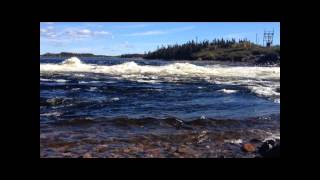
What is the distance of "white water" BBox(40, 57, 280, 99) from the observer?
31.9 feet

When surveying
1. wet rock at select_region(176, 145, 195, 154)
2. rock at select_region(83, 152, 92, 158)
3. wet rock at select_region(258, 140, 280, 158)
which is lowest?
rock at select_region(83, 152, 92, 158)

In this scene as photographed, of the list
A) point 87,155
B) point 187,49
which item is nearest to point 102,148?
point 87,155

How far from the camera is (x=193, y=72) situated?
38.1ft

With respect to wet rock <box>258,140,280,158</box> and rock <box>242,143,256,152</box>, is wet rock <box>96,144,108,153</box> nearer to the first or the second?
rock <box>242,143,256,152</box>

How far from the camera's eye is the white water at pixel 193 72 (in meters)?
9.73

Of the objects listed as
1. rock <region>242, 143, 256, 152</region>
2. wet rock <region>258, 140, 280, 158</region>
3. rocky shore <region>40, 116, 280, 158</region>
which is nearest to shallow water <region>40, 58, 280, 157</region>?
rocky shore <region>40, 116, 280, 158</region>

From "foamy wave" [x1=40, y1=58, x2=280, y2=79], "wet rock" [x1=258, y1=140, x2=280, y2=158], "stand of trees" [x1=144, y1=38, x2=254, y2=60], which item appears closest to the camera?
"wet rock" [x1=258, y1=140, x2=280, y2=158]

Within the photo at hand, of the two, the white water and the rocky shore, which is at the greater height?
the white water

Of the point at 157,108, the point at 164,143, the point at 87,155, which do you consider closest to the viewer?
the point at 87,155

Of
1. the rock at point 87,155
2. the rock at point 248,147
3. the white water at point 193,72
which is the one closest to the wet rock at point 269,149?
the rock at point 248,147

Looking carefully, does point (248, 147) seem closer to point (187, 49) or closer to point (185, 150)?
point (185, 150)

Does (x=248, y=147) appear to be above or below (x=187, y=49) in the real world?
A: below
